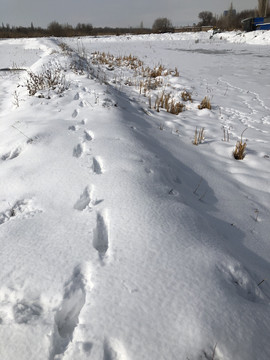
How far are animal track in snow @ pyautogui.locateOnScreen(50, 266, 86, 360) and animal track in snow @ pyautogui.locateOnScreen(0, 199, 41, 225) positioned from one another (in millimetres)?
665

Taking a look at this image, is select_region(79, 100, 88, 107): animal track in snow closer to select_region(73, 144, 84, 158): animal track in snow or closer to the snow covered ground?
the snow covered ground

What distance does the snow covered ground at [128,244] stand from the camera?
0.93 metres

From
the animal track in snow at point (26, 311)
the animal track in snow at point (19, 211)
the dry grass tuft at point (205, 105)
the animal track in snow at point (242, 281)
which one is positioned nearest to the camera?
the animal track in snow at point (26, 311)

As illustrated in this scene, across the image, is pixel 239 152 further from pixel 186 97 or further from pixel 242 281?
pixel 186 97

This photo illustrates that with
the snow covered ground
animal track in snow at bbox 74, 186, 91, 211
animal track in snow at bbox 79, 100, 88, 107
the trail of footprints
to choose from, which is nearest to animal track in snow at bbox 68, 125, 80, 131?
the snow covered ground

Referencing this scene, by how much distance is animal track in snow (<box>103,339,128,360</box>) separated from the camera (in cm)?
87

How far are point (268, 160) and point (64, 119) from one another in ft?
8.69

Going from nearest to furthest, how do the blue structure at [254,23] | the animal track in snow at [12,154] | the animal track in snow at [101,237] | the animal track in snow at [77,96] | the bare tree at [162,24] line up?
the animal track in snow at [101,237] → the animal track in snow at [12,154] → the animal track in snow at [77,96] → the blue structure at [254,23] → the bare tree at [162,24]

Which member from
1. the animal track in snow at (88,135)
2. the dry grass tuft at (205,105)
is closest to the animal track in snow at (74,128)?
the animal track in snow at (88,135)

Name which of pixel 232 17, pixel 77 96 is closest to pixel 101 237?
pixel 77 96

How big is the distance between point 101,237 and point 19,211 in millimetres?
679

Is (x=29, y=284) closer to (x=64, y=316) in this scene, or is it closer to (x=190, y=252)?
(x=64, y=316)

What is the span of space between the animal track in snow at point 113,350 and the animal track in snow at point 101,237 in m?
0.41

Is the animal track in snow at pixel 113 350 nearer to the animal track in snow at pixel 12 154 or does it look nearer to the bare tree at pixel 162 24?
the animal track in snow at pixel 12 154
